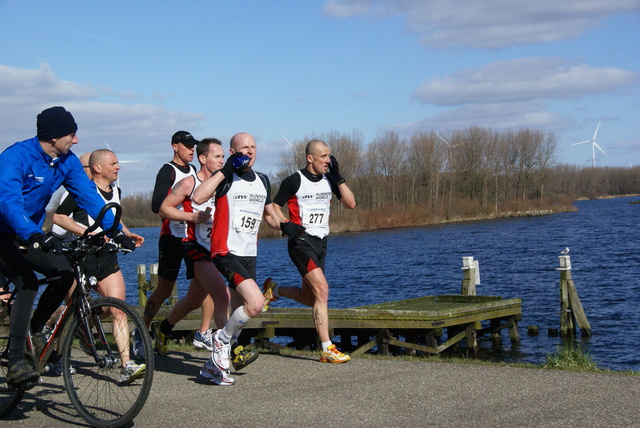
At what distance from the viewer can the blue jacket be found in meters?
5.50

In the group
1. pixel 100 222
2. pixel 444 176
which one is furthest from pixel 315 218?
pixel 444 176

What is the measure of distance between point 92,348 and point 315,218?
342 cm

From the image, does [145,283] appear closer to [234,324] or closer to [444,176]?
[234,324]

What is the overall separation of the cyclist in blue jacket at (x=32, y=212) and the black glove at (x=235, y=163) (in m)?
1.36

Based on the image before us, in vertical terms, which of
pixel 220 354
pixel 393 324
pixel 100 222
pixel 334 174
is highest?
pixel 334 174

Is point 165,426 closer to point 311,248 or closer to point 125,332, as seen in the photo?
point 125,332

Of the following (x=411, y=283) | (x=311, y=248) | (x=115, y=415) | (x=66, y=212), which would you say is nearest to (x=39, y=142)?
(x=66, y=212)

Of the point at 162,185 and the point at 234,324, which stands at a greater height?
the point at 162,185

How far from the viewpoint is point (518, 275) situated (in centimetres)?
3494

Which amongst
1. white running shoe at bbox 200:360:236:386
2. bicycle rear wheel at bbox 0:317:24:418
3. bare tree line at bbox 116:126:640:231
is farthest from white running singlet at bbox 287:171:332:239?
bare tree line at bbox 116:126:640:231

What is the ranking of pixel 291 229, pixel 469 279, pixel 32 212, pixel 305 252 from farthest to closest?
pixel 469 279 < pixel 305 252 < pixel 291 229 < pixel 32 212

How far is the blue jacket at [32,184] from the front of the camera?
5504 mm

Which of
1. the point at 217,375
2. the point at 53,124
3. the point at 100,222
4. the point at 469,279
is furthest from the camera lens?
the point at 469,279

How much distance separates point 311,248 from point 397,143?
96.5 m
